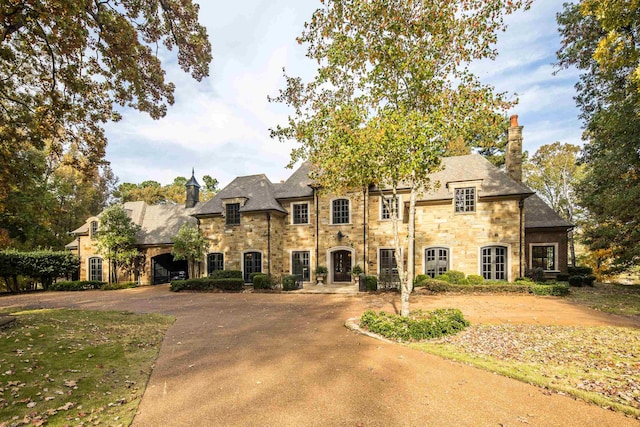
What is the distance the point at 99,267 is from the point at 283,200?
638 inches

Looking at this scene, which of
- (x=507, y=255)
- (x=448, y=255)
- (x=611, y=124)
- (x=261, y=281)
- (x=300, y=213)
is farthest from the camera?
(x=300, y=213)

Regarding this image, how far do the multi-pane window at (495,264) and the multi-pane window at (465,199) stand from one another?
257cm

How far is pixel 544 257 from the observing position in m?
19.8

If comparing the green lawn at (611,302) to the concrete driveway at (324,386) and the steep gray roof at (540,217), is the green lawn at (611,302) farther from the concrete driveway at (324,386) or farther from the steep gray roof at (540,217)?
the steep gray roof at (540,217)

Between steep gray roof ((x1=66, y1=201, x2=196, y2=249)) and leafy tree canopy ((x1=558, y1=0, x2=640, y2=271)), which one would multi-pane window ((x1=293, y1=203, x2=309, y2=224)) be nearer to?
steep gray roof ((x1=66, y1=201, x2=196, y2=249))

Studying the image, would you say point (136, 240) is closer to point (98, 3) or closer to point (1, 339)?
point (1, 339)

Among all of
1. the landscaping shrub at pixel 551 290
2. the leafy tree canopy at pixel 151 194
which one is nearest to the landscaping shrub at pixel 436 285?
the landscaping shrub at pixel 551 290

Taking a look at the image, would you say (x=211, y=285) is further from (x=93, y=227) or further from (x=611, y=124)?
(x=611, y=124)

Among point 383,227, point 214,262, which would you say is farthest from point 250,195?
point 383,227

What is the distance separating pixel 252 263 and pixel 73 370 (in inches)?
563

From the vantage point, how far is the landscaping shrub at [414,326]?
319 inches

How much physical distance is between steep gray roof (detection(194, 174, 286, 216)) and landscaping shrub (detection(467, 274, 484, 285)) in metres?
12.1

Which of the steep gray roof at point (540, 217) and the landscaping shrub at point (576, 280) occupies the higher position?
the steep gray roof at point (540, 217)

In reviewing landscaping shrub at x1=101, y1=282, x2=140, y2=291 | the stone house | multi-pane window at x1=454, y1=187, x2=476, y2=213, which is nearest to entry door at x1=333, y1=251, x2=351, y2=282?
the stone house
